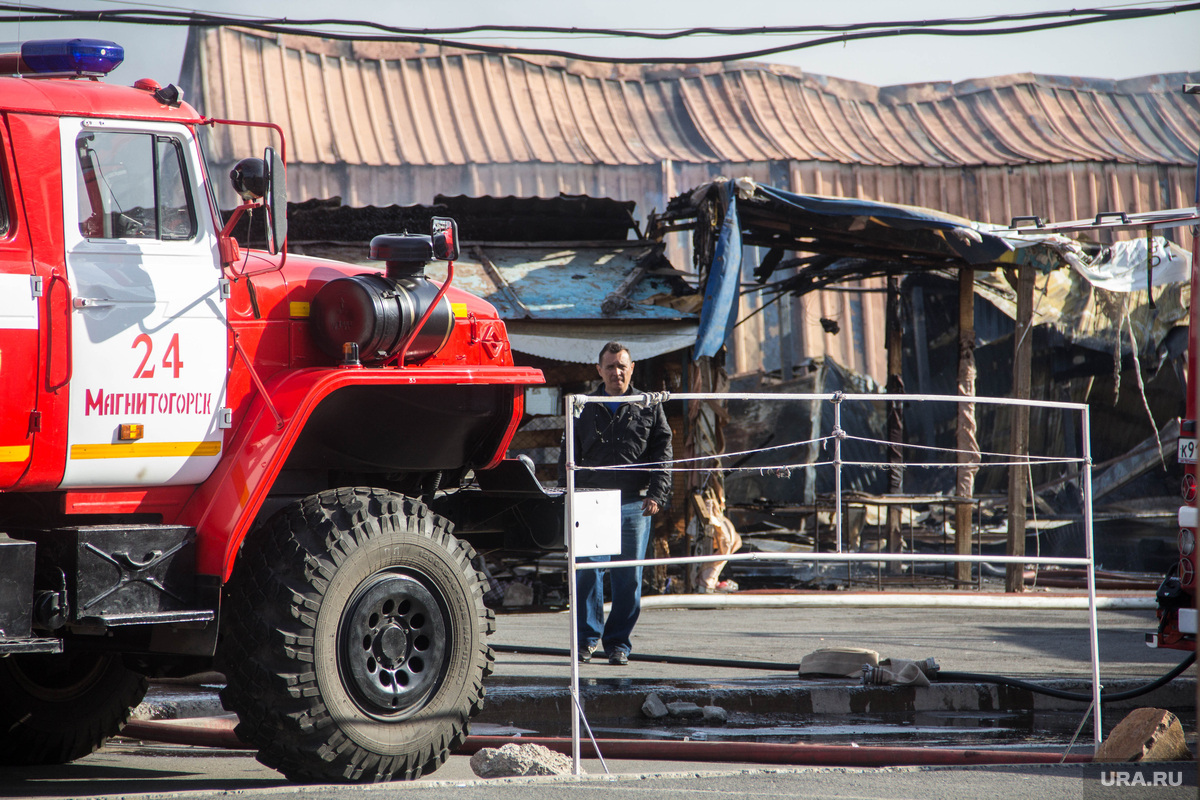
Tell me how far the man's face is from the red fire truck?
2233 millimetres

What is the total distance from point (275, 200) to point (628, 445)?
11.5ft

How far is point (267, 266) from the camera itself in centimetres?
491

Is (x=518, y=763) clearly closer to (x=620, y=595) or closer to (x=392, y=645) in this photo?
(x=392, y=645)

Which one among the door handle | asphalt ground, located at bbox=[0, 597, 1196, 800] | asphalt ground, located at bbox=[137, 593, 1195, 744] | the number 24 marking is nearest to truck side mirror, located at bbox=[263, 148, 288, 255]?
the number 24 marking

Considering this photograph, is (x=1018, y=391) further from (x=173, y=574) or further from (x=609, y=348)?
(x=173, y=574)

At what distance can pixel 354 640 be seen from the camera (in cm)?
461

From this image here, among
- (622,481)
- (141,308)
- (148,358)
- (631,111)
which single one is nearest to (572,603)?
(148,358)

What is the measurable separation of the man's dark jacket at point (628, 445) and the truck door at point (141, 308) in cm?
326

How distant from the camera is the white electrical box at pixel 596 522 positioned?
488 centimetres

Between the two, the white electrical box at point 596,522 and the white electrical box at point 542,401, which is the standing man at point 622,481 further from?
the white electrical box at point 542,401

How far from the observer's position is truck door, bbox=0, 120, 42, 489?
409cm

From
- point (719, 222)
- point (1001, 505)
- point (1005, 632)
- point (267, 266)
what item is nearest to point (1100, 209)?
point (1001, 505)

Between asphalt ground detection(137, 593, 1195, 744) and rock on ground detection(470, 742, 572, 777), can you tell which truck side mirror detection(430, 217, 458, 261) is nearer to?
rock on ground detection(470, 742, 572, 777)

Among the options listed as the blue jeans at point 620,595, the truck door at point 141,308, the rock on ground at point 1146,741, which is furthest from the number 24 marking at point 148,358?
the rock on ground at point 1146,741
